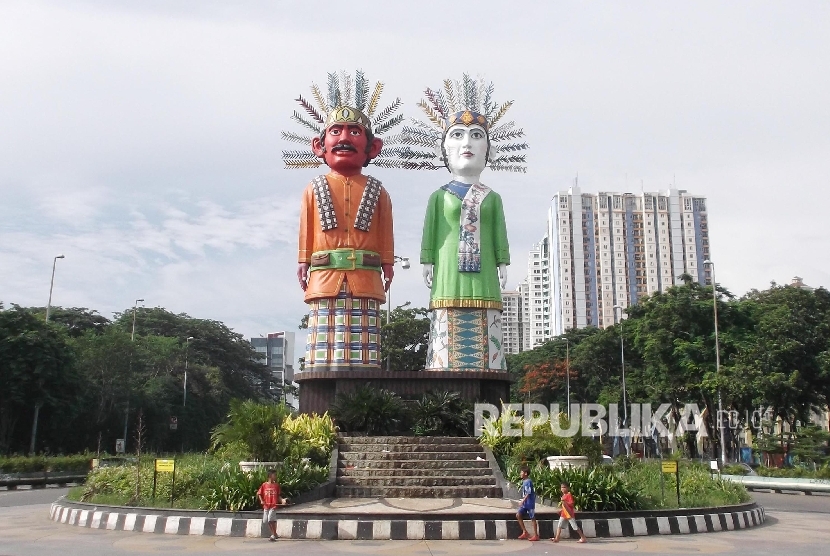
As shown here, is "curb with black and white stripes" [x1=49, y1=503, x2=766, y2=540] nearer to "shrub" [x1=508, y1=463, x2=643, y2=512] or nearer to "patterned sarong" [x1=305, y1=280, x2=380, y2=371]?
"shrub" [x1=508, y1=463, x2=643, y2=512]

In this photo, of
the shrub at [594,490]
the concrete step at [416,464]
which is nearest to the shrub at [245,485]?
the concrete step at [416,464]

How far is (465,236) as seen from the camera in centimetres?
2377

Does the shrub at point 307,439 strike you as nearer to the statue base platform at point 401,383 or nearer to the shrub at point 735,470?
the statue base platform at point 401,383

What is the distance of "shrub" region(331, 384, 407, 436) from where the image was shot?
61.3ft

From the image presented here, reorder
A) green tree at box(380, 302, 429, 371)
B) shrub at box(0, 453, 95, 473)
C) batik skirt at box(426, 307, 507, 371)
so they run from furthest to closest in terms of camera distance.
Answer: green tree at box(380, 302, 429, 371) → shrub at box(0, 453, 95, 473) → batik skirt at box(426, 307, 507, 371)

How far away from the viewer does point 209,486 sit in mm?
13391

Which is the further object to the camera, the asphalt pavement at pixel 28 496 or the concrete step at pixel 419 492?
the asphalt pavement at pixel 28 496

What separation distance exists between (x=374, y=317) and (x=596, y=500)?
11.4 metres

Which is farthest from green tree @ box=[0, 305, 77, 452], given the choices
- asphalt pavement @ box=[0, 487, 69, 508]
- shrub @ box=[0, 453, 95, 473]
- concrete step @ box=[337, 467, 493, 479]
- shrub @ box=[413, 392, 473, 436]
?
concrete step @ box=[337, 467, 493, 479]

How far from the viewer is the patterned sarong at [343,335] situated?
73.7ft

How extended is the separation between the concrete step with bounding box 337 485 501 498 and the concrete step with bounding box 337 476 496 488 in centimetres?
23

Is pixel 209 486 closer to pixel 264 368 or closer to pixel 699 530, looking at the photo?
pixel 699 530

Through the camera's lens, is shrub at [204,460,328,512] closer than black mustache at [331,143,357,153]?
Yes

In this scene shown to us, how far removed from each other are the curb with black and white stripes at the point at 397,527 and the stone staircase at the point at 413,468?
9.87 feet
